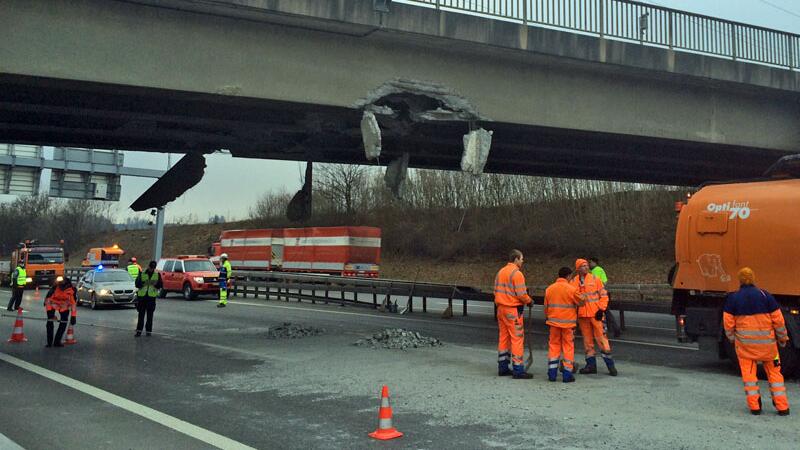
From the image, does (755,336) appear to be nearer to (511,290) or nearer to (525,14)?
(511,290)

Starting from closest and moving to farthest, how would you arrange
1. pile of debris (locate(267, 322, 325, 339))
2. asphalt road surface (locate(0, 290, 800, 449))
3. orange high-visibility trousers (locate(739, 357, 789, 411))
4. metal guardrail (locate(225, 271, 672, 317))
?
asphalt road surface (locate(0, 290, 800, 449)) < orange high-visibility trousers (locate(739, 357, 789, 411)) < pile of debris (locate(267, 322, 325, 339)) < metal guardrail (locate(225, 271, 672, 317))

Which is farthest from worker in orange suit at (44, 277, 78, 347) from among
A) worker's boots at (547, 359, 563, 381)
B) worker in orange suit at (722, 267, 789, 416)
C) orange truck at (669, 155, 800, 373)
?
worker in orange suit at (722, 267, 789, 416)

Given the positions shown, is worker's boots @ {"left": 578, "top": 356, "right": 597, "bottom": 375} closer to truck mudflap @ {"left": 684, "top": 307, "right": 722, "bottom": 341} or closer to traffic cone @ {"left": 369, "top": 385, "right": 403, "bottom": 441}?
truck mudflap @ {"left": 684, "top": 307, "right": 722, "bottom": 341}

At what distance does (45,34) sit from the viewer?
9.57 metres

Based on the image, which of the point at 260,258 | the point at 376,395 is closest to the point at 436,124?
the point at 376,395

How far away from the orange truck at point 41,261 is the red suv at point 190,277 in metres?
11.3

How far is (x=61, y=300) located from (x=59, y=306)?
13cm

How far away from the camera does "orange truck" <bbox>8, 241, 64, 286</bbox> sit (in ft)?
123

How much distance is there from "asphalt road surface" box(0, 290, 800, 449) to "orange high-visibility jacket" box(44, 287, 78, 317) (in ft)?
3.05

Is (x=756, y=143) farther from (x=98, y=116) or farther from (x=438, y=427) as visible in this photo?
(x=98, y=116)

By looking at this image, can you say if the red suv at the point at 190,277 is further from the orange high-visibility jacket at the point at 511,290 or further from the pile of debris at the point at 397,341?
the orange high-visibility jacket at the point at 511,290

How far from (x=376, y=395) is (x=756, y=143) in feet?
40.4

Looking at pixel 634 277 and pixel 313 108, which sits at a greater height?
pixel 313 108

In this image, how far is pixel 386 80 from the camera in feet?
38.4
